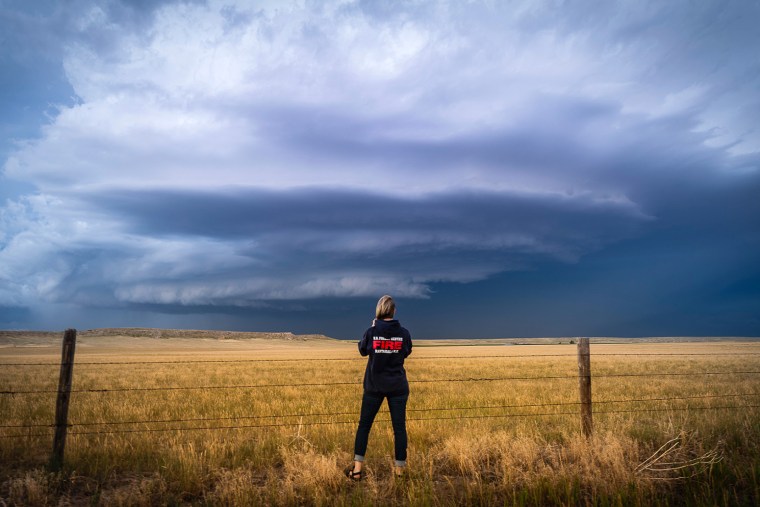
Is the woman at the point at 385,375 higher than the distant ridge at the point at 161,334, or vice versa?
the woman at the point at 385,375

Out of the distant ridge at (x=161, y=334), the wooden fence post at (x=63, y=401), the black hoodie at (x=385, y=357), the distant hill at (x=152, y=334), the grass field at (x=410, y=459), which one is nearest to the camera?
the grass field at (x=410, y=459)

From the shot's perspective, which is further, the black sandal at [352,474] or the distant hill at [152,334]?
the distant hill at [152,334]

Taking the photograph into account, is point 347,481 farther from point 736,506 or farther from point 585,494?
point 736,506

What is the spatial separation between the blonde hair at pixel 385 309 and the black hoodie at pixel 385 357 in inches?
3.2

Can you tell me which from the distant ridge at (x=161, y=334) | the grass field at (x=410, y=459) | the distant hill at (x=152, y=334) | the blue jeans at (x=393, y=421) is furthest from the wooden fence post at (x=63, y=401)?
the distant ridge at (x=161, y=334)

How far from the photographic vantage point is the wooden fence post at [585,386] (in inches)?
332

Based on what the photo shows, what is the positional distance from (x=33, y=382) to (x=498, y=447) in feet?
67.6

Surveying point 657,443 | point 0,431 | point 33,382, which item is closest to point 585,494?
point 657,443

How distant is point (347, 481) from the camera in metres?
6.63

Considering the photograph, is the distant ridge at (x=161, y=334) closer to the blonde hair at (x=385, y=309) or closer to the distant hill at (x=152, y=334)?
the distant hill at (x=152, y=334)

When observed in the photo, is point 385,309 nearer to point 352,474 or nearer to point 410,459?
point 352,474

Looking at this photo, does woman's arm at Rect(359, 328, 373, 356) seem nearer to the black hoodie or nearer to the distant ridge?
the black hoodie

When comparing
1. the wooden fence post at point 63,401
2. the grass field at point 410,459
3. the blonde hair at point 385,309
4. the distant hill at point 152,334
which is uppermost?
the blonde hair at point 385,309

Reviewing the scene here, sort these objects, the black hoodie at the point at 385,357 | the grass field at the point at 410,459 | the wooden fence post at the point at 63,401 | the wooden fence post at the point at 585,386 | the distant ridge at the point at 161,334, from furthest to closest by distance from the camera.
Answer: the distant ridge at the point at 161,334 → the wooden fence post at the point at 585,386 → the wooden fence post at the point at 63,401 → the black hoodie at the point at 385,357 → the grass field at the point at 410,459
